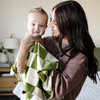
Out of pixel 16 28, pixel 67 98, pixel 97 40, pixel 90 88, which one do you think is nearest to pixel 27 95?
pixel 67 98

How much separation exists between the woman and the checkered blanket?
4 centimetres

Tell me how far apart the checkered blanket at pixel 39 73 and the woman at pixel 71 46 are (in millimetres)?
43

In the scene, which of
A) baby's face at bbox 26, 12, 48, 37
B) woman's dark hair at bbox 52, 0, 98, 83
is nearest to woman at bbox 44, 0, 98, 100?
woman's dark hair at bbox 52, 0, 98, 83

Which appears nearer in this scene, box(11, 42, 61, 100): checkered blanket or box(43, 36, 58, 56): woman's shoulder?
box(11, 42, 61, 100): checkered blanket

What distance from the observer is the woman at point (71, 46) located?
0.71m

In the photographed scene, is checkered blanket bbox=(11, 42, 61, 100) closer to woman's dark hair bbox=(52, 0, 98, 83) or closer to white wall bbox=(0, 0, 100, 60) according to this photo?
woman's dark hair bbox=(52, 0, 98, 83)

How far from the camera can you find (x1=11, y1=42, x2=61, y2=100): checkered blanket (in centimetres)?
70

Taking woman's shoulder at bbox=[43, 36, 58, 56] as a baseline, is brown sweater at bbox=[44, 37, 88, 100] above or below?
below

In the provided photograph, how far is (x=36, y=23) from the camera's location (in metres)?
0.85

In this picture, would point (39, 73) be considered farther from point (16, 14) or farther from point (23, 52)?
point (16, 14)

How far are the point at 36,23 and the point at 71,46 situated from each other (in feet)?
0.99

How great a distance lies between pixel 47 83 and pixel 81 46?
30 centimetres

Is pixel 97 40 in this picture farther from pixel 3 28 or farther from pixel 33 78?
pixel 33 78

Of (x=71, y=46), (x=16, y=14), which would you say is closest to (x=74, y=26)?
(x=71, y=46)
